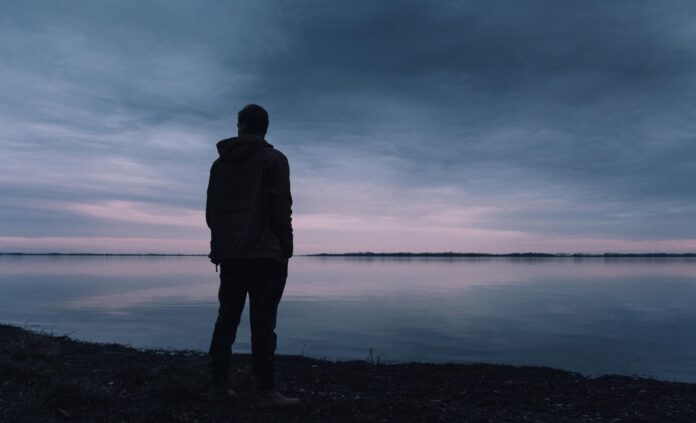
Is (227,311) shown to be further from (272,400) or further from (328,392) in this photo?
(328,392)

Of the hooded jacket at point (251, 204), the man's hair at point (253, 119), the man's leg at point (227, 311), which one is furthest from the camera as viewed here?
the man's hair at point (253, 119)

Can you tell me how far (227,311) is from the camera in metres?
5.58

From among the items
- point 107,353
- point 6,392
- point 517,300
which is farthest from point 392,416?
point 517,300

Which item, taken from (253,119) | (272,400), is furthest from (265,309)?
(253,119)

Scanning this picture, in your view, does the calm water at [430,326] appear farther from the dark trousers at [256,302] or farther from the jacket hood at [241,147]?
the jacket hood at [241,147]

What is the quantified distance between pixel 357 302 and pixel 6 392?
2554 cm

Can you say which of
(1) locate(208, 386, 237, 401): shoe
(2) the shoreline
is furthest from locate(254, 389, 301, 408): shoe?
(1) locate(208, 386, 237, 401): shoe

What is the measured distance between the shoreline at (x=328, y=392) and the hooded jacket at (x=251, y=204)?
1638mm

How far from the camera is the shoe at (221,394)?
5.50 meters

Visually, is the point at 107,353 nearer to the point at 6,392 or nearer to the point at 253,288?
the point at 6,392

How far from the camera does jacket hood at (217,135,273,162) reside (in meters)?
5.53

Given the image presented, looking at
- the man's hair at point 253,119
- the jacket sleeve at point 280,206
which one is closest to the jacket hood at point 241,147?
the man's hair at point 253,119

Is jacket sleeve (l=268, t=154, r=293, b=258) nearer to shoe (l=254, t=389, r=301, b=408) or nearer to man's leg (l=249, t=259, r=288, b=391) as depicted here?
man's leg (l=249, t=259, r=288, b=391)

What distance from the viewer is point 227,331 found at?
559 centimetres
